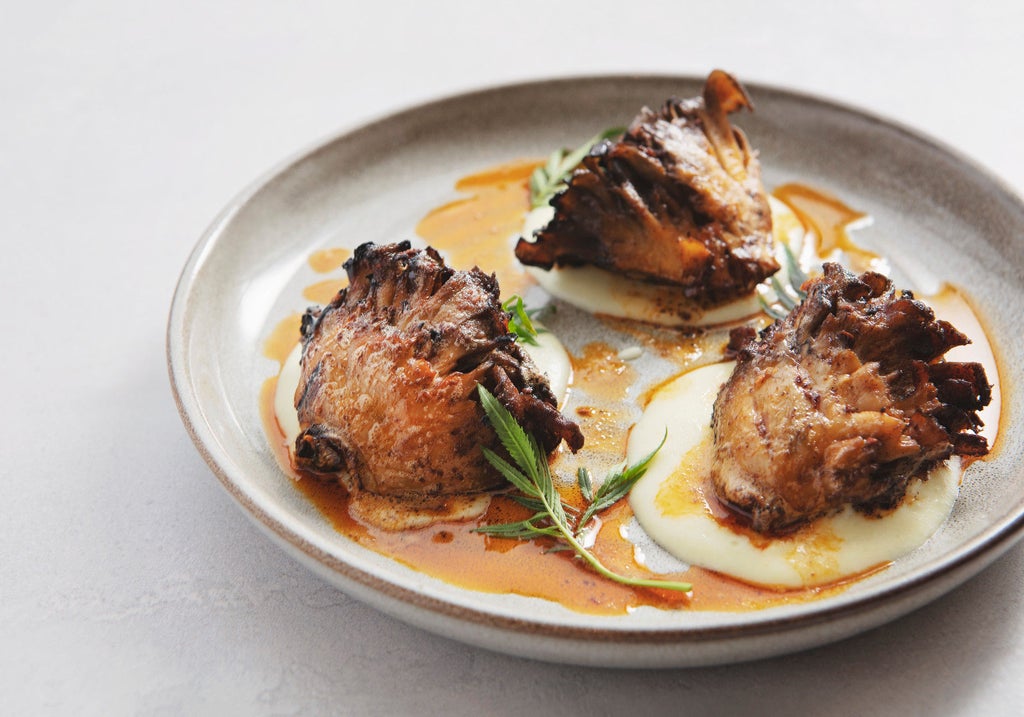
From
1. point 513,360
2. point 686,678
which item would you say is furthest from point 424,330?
point 686,678

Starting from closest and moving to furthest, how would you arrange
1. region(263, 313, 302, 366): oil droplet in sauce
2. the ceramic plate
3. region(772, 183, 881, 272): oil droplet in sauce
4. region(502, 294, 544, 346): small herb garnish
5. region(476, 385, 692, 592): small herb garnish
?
the ceramic plate → region(476, 385, 692, 592): small herb garnish → region(502, 294, 544, 346): small herb garnish → region(263, 313, 302, 366): oil droplet in sauce → region(772, 183, 881, 272): oil droplet in sauce

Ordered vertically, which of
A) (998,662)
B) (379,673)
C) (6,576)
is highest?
(998,662)

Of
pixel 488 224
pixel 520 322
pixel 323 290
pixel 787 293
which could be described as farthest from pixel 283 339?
pixel 787 293

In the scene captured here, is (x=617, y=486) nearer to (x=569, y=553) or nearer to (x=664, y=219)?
(x=569, y=553)

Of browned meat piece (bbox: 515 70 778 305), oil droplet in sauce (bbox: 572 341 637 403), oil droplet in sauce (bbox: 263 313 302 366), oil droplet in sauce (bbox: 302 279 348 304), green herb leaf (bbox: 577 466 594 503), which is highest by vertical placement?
browned meat piece (bbox: 515 70 778 305)

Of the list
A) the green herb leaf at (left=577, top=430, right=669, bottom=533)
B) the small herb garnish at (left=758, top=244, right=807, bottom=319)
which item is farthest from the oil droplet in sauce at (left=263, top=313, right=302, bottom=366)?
the small herb garnish at (left=758, top=244, right=807, bottom=319)

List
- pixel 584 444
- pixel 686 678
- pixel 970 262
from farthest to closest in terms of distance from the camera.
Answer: pixel 970 262 < pixel 584 444 < pixel 686 678

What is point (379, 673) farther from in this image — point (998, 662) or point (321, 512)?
point (998, 662)

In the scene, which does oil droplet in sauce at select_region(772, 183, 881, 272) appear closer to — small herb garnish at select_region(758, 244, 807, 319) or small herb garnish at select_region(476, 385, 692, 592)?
small herb garnish at select_region(758, 244, 807, 319)

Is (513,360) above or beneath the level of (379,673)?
above
